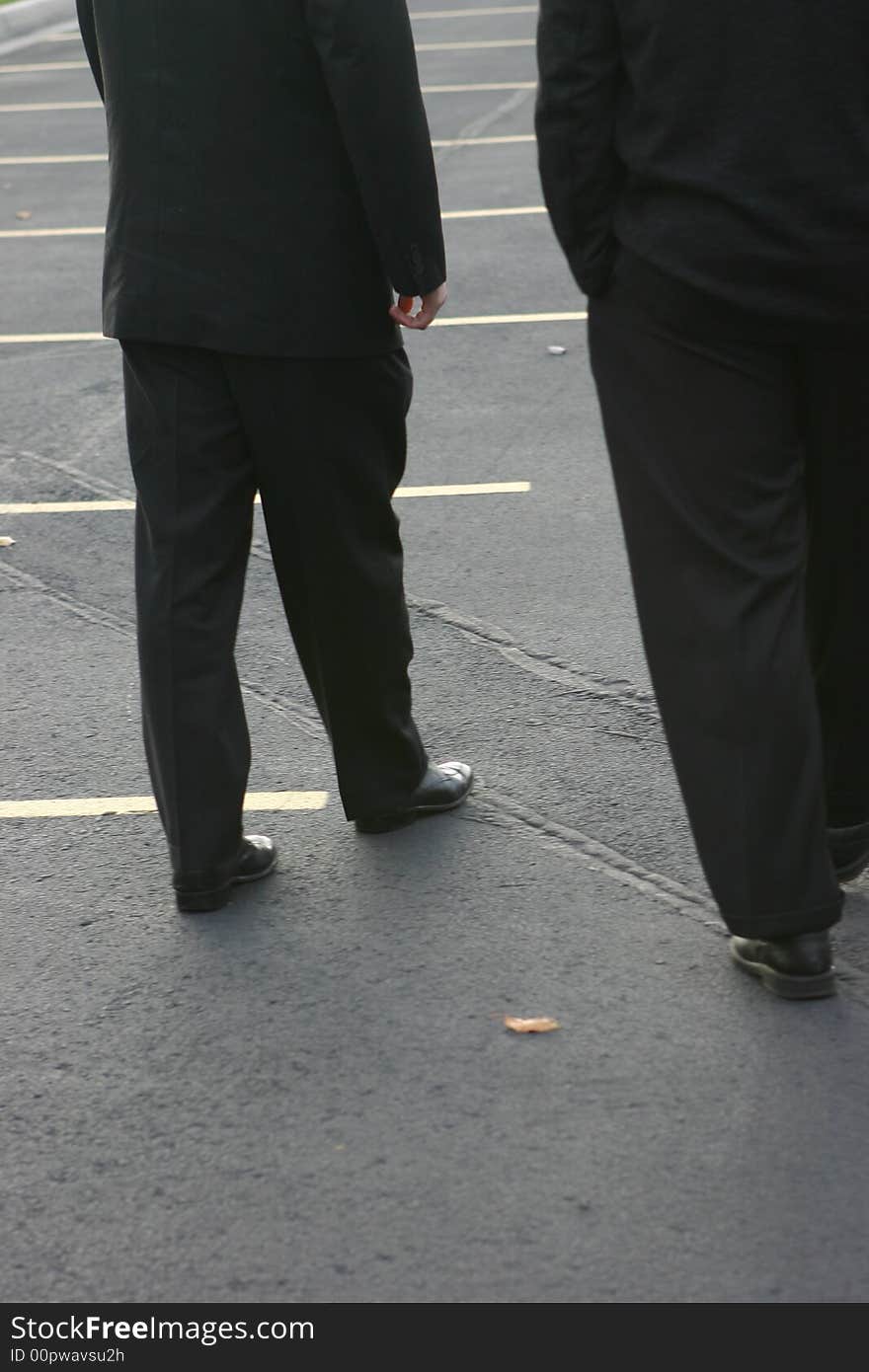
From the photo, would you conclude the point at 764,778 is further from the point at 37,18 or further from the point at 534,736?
the point at 37,18

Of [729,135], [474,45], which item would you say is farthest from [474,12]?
[729,135]

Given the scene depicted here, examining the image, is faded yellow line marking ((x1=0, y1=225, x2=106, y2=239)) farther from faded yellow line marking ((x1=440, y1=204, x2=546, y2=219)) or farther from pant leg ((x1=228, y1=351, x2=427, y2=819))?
pant leg ((x1=228, y1=351, x2=427, y2=819))

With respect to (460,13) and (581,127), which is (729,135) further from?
(460,13)

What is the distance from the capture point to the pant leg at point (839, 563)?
2.94 m

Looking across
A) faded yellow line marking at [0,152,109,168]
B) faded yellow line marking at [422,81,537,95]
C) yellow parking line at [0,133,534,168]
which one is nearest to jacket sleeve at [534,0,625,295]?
yellow parking line at [0,133,534,168]

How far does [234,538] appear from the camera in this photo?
3.46 meters

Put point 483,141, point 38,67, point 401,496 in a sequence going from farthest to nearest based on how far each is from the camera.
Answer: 1. point 38,67
2. point 483,141
3. point 401,496

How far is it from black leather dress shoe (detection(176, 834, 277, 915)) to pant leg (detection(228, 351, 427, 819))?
189 millimetres

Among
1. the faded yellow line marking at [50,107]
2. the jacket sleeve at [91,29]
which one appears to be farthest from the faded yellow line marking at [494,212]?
the jacket sleeve at [91,29]

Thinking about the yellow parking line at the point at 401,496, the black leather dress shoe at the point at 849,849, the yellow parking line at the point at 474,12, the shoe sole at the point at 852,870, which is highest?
the black leather dress shoe at the point at 849,849

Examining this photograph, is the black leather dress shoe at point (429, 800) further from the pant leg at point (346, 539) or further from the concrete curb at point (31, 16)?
the concrete curb at point (31, 16)

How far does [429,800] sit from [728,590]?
3.47ft

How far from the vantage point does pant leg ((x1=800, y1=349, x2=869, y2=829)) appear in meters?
2.94

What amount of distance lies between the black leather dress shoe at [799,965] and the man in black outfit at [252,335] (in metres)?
0.95
